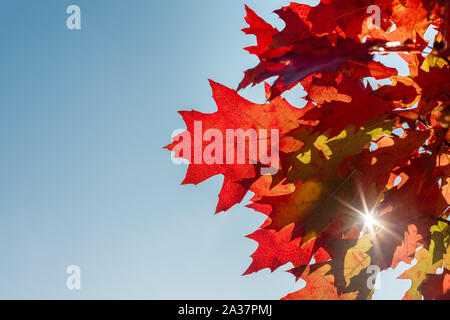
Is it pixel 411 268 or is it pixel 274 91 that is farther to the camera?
pixel 411 268

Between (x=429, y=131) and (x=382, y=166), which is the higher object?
(x=429, y=131)

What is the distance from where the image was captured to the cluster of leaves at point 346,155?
1.48 meters

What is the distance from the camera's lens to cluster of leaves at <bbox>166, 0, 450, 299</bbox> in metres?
1.48

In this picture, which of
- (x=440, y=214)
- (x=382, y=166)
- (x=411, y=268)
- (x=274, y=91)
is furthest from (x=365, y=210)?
(x=274, y=91)

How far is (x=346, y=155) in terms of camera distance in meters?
1.57

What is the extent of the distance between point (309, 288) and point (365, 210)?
1.42 ft

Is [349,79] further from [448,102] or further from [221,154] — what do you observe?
[221,154]

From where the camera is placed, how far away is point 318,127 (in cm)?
151

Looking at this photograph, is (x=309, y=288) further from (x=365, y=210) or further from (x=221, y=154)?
(x=221, y=154)
